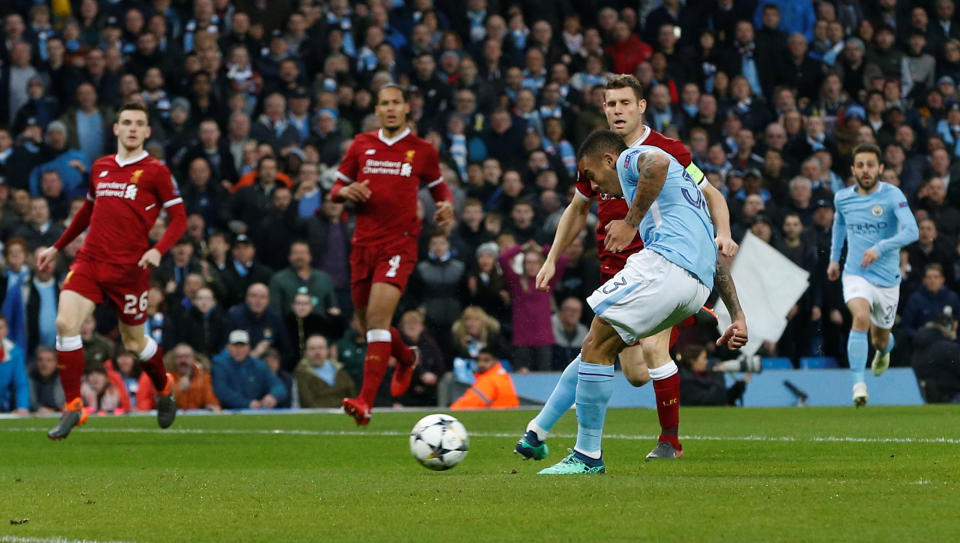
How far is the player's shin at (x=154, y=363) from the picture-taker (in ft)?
42.1

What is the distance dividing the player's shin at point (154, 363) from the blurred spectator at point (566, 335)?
6.84 metres

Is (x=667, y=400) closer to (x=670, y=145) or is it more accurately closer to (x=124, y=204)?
(x=670, y=145)

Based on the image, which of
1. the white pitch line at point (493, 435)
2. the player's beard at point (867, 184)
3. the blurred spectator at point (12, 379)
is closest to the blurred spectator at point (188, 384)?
the blurred spectator at point (12, 379)

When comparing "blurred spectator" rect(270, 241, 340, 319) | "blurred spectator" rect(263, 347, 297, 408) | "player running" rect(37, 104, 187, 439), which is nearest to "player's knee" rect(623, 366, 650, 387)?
"player running" rect(37, 104, 187, 439)

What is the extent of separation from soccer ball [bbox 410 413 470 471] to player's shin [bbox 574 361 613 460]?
0.77m

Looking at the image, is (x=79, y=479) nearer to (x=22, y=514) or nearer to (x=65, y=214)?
(x=22, y=514)

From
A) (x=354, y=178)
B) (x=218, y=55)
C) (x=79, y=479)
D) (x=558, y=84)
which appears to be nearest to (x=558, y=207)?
(x=558, y=84)

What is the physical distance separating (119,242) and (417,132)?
8586mm

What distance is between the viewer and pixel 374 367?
41.3 ft

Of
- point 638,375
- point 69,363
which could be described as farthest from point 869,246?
point 69,363

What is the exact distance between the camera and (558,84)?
73.0 ft

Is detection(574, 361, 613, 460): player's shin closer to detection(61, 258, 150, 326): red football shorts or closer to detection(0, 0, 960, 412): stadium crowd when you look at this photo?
detection(61, 258, 150, 326): red football shorts

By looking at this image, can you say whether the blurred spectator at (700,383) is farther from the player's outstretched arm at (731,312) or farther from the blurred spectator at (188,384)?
the player's outstretched arm at (731,312)

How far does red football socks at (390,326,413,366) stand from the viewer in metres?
13.3
